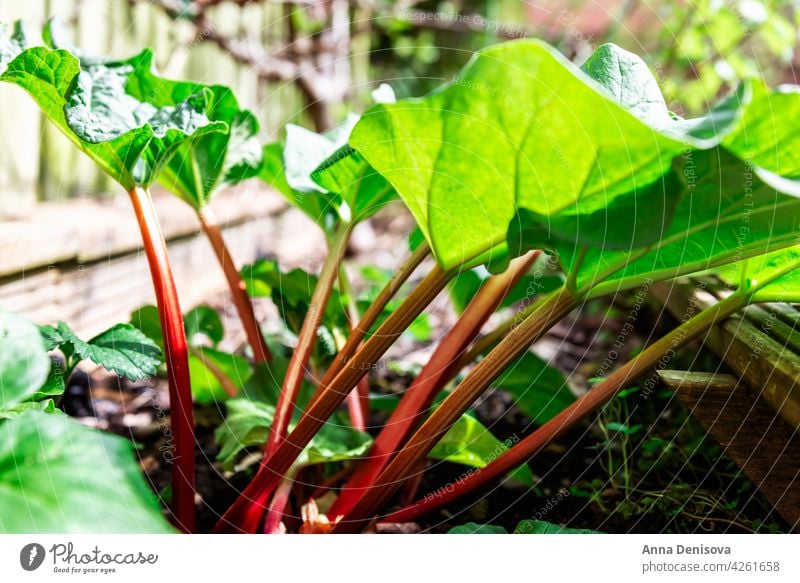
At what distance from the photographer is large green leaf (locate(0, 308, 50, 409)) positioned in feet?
1.45

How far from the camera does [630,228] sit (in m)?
0.52

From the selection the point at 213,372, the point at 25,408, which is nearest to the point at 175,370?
the point at 25,408

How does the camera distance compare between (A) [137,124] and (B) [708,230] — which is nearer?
(B) [708,230]

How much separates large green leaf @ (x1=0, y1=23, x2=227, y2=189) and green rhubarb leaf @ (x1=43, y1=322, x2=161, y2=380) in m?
0.16

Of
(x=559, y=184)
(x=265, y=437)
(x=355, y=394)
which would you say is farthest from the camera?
(x=355, y=394)

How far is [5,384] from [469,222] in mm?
374

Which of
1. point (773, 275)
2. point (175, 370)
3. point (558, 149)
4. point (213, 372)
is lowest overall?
point (213, 372)

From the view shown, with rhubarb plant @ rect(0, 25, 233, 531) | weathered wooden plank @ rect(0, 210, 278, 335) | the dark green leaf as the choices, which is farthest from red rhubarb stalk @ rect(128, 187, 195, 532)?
weathered wooden plank @ rect(0, 210, 278, 335)

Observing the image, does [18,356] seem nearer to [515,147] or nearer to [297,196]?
[515,147]

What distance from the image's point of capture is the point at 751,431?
70cm

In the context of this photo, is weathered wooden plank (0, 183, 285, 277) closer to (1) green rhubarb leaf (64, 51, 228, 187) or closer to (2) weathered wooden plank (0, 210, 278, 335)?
(2) weathered wooden plank (0, 210, 278, 335)

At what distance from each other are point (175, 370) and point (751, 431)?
59cm

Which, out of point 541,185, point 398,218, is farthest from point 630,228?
point 398,218

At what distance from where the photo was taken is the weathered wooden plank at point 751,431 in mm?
683
